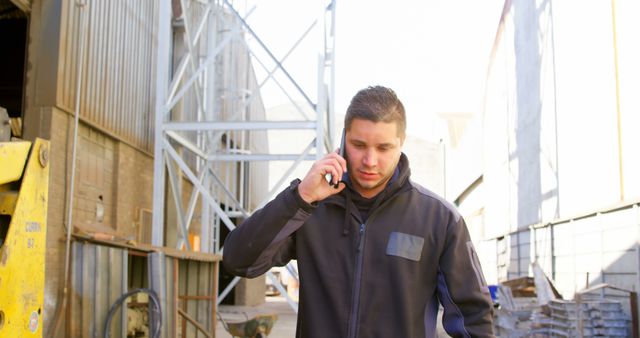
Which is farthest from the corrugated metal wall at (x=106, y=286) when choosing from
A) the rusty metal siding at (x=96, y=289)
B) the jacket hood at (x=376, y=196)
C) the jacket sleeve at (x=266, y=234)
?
the jacket hood at (x=376, y=196)

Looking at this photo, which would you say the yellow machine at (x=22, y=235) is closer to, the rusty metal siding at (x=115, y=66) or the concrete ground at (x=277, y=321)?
the rusty metal siding at (x=115, y=66)

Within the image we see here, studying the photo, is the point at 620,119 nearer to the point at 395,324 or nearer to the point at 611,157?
the point at 611,157

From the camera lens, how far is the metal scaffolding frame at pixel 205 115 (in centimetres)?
1190

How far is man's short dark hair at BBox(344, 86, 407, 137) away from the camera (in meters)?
2.70

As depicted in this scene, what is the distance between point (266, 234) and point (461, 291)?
770 millimetres

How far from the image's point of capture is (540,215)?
20.1 metres

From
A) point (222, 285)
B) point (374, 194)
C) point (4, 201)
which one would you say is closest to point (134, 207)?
point (4, 201)

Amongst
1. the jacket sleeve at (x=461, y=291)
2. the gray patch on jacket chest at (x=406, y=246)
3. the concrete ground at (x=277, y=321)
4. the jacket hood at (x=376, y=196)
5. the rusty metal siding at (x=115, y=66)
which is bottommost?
the concrete ground at (x=277, y=321)

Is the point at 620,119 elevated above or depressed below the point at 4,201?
above

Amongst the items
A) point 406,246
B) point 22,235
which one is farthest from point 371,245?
point 22,235

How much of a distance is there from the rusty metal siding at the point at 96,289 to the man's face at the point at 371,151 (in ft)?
21.6

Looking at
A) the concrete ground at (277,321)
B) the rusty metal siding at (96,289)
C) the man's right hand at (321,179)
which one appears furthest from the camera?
the concrete ground at (277,321)

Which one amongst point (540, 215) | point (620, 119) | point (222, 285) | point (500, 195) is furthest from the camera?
point (500, 195)

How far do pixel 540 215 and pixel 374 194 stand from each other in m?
18.3
